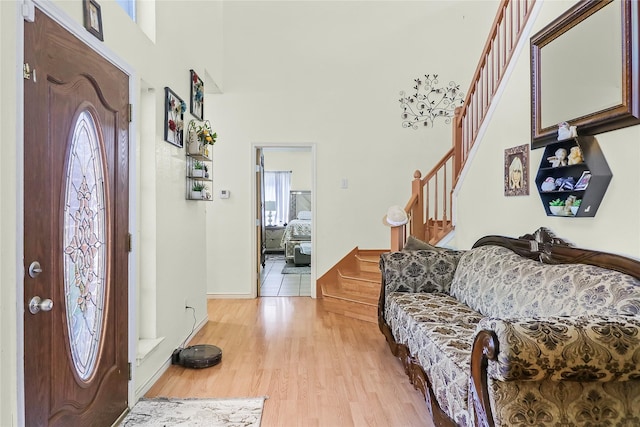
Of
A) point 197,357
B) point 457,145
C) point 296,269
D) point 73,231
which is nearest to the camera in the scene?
point 73,231

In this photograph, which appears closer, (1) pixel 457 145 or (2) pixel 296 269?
(1) pixel 457 145

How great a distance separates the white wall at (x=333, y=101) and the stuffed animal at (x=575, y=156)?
3.12m

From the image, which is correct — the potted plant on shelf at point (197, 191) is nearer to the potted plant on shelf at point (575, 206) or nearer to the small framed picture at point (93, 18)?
the small framed picture at point (93, 18)

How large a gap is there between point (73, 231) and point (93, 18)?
100 centimetres

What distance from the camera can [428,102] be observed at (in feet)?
17.6

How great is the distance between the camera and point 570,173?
2344mm

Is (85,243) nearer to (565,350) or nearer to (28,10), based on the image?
(28,10)

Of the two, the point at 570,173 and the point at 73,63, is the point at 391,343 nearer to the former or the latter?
the point at 570,173

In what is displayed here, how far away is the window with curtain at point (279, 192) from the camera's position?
11000 millimetres

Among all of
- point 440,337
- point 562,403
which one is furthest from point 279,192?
point 562,403

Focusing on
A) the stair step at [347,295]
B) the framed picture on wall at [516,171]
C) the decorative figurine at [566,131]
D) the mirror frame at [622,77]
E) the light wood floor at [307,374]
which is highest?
the mirror frame at [622,77]

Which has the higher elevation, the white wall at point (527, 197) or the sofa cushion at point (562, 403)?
the white wall at point (527, 197)

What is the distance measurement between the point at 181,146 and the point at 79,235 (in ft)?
4.97

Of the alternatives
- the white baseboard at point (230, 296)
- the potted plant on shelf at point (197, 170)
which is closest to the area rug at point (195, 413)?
the potted plant on shelf at point (197, 170)
